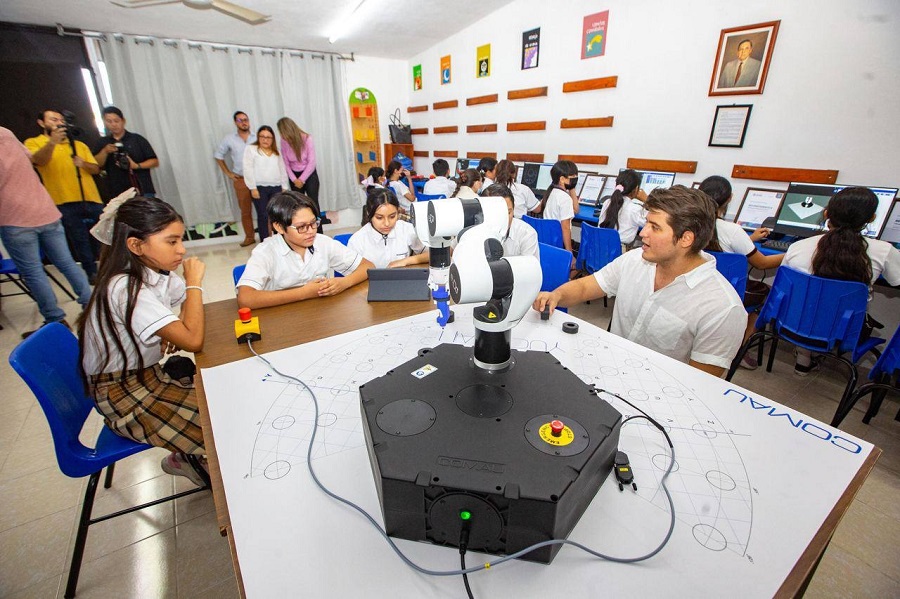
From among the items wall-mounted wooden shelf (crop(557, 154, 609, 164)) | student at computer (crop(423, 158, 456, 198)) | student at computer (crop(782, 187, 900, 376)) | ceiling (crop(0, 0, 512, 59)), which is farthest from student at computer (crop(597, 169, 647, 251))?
ceiling (crop(0, 0, 512, 59))

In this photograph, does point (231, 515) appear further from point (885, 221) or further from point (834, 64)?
point (834, 64)

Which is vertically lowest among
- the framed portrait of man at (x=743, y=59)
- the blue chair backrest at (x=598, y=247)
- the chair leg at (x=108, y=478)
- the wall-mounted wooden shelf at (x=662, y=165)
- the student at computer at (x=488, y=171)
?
the chair leg at (x=108, y=478)

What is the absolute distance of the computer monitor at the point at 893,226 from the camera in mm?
2311

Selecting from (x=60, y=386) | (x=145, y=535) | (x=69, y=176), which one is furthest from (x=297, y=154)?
(x=145, y=535)

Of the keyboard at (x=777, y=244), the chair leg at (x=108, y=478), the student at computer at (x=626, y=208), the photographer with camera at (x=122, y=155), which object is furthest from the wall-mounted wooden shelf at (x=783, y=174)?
the photographer with camera at (x=122, y=155)

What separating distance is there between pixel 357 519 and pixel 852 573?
67.3 inches

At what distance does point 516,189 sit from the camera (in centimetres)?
401

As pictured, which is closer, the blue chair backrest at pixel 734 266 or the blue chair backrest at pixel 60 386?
the blue chair backrest at pixel 60 386

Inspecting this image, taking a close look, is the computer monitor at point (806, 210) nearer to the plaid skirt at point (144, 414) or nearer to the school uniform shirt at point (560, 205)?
Answer: the school uniform shirt at point (560, 205)

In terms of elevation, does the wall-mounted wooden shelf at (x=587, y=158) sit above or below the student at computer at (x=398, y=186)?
above

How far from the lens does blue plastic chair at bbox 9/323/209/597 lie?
109 centimetres

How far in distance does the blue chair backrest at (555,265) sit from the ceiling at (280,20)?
364 cm

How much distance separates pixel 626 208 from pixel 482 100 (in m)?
2.91

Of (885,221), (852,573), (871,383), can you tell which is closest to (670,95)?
(885,221)
